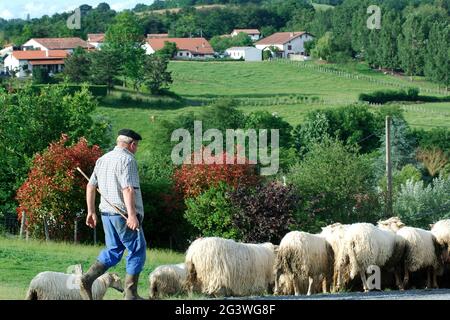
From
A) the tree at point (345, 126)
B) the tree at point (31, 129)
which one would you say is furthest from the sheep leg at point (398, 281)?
the tree at point (345, 126)

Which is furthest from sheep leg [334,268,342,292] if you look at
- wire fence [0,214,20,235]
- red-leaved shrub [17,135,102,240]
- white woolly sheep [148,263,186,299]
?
wire fence [0,214,20,235]

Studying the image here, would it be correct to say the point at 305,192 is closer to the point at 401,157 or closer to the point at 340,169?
the point at 340,169

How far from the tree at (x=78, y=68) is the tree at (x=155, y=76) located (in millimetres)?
6175

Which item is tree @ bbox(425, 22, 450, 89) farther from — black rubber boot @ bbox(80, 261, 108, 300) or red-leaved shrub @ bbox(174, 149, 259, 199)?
black rubber boot @ bbox(80, 261, 108, 300)

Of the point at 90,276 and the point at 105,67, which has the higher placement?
the point at 90,276

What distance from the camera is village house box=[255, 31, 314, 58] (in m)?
179

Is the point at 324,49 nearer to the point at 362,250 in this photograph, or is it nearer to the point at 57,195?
the point at 57,195

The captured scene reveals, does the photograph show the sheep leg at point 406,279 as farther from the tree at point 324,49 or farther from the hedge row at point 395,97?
the tree at point 324,49

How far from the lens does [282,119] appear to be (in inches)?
3875

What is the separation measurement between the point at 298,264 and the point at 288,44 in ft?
542

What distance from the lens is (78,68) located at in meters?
121

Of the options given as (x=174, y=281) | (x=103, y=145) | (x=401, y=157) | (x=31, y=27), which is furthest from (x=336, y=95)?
(x=174, y=281)

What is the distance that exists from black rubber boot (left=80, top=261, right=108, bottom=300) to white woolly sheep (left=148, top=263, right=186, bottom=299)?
5.92 m

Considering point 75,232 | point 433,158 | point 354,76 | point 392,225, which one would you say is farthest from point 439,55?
point 392,225
